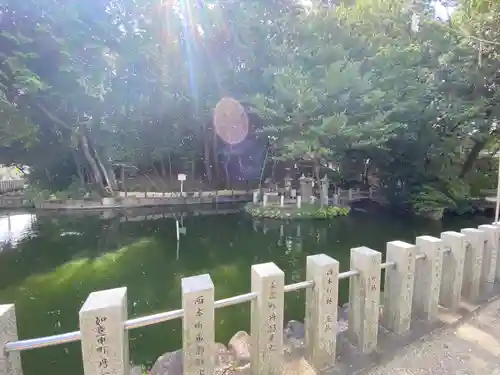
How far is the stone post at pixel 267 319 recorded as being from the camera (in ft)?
6.67

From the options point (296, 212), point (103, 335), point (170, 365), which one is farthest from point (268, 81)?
point (103, 335)

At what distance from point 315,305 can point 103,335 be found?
1316 millimetres

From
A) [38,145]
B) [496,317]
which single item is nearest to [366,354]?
[496,317]

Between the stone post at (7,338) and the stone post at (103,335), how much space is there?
0.94ft

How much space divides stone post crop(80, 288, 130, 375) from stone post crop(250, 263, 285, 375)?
79cm

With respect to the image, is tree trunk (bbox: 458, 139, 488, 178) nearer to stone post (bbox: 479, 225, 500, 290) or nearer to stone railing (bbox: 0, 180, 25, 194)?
stone post (bbox: 479, 225, 500, 290)

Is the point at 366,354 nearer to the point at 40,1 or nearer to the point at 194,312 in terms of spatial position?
the point at 194,312

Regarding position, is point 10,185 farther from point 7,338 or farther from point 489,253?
point 489,253

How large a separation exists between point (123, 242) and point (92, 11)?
7641mm

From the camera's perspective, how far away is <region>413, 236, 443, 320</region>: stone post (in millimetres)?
2719

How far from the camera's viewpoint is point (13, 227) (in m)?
9.40

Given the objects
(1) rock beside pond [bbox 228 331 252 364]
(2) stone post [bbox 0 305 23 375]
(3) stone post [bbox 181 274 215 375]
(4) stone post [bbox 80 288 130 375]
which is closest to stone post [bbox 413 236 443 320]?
(1) rock beside pond [bbox 228 331 252 364]

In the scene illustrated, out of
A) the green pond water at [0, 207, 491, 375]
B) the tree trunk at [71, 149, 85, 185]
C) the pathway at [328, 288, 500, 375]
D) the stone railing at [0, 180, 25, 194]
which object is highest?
the tree trunk at [71, 149, 85, 185]

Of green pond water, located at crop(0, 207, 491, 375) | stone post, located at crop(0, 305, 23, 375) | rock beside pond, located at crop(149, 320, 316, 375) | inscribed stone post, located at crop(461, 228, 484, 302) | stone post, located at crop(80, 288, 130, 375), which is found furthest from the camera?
green pond water, located at crop(0, 207, 491, 375)
